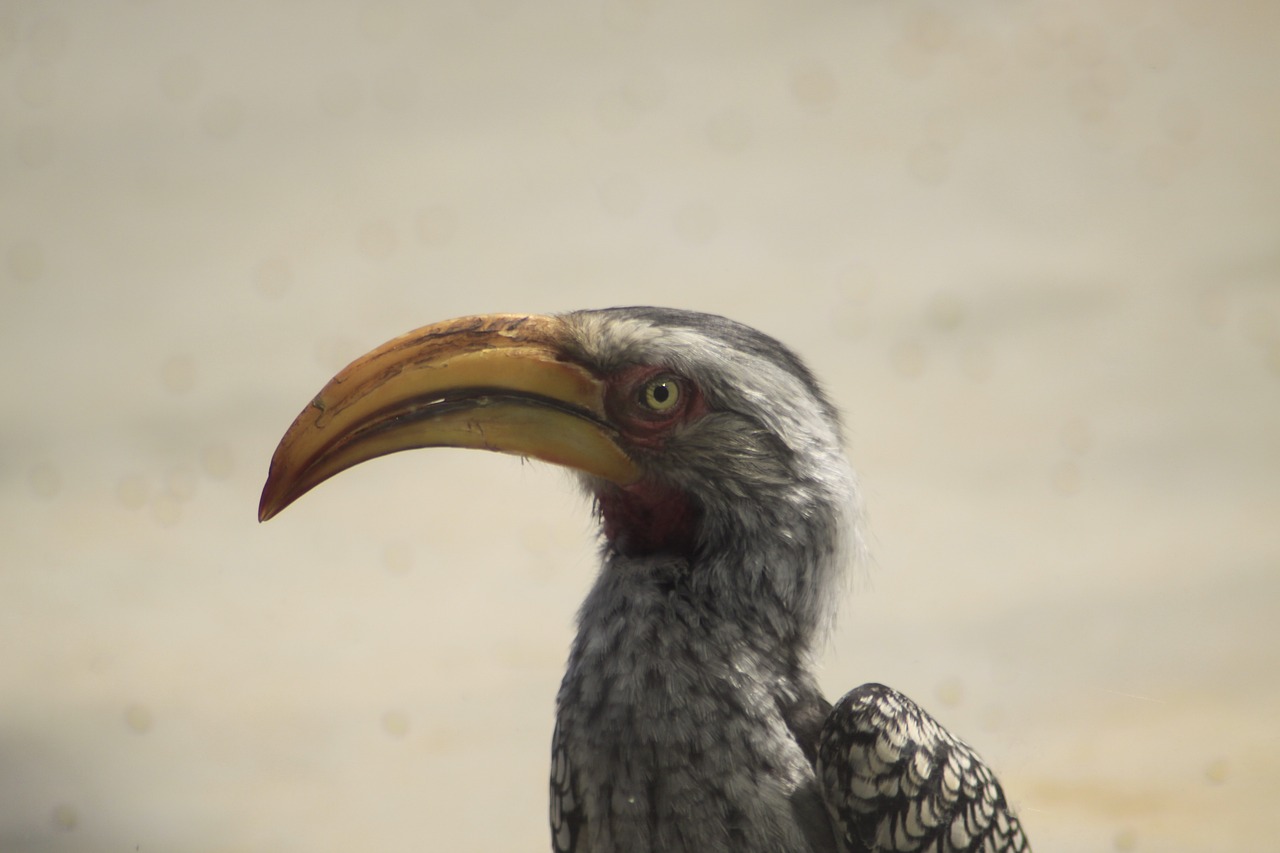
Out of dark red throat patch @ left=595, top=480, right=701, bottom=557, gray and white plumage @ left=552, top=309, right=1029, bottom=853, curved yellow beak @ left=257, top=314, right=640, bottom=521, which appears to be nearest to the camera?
gray and white plumage @ left=552, top=309, right=1029, bottom=853

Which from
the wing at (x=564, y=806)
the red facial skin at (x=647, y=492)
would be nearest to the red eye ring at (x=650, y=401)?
the red facial skin at (x=647, y=492)

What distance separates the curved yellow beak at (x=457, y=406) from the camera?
191cm

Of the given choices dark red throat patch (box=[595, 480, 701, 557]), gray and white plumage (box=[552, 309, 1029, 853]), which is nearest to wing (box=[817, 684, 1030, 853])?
gray and white plumage (box=[552, 309, 1029, 853])

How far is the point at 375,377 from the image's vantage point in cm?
191

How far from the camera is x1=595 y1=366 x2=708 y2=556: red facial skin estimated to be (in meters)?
2.00

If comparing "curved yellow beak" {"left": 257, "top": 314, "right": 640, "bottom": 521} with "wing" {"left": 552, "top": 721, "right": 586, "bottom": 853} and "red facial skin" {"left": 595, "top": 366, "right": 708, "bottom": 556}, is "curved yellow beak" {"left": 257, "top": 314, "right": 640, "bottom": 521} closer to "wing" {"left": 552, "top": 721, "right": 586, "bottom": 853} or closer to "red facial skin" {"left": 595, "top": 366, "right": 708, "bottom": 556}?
"red facial skin" {"left": 595, "top": 366, "right": 708, "bottom": 556}

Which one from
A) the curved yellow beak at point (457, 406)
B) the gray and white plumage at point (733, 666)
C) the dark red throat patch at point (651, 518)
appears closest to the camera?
the gray and white plumage at point (733, 666)

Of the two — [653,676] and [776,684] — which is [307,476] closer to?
[653,676]

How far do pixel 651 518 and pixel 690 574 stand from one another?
14 cm

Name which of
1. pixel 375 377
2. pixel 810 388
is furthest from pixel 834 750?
pixel 375 377

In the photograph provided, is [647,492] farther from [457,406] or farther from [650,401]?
[457,406]

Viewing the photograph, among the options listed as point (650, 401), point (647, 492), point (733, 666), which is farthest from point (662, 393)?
point (733, 666)

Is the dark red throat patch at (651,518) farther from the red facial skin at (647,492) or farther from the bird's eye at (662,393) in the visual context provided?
the bird's eye at (662,393)

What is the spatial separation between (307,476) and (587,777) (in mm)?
671
